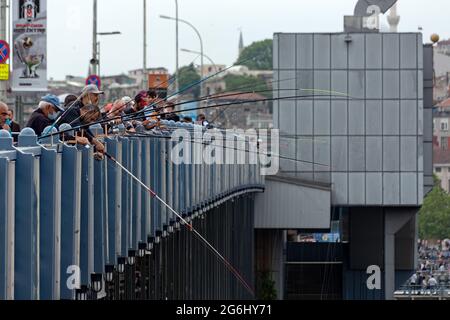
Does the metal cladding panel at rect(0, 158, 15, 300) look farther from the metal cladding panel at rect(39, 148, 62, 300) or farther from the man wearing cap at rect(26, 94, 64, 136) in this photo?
the man wearing cap at rect(26, 94, 64, 136)

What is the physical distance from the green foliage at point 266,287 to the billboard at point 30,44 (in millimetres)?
21744

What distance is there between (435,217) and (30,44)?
300ft

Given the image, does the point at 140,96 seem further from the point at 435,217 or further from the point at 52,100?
the point at 435,217

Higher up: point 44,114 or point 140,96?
point 140,96

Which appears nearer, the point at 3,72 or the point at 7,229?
the point at 7,229

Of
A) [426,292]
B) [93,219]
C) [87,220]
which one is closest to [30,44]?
[426,292]

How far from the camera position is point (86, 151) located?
51.0ft

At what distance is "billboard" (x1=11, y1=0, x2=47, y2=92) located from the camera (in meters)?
36.5

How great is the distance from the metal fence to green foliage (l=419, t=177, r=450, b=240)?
93.9 m

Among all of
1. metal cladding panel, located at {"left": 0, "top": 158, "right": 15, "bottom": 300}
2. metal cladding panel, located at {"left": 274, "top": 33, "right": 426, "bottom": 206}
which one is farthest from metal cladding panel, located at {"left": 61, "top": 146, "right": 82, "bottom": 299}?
metal cladding panel, located at {"left": 274, "top": 33, "right": 426, "bottom": 206}

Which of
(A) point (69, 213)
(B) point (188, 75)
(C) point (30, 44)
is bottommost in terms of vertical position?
(A) point (69, 213)

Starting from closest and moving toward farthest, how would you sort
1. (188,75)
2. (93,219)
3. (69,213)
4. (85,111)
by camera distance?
(85,111)
(69,213)
(93,219)
(188,75)

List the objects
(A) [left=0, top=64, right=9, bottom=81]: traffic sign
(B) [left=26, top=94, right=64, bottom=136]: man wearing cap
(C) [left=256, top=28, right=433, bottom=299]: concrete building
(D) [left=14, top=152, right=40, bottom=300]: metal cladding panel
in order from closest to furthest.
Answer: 1. (D) [left=14, top=152, right=40, bottom=300]: metal cladding panel
2. (B) [left=26, top=94, right=64, bottom=136]: man wearing cap
3. (A) [left=0, top=64, right=9, bottom=81]: traffic sign
4. (C) [left=256, top=28, right=433, bottom=299]: concrete building

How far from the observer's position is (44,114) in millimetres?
15680
